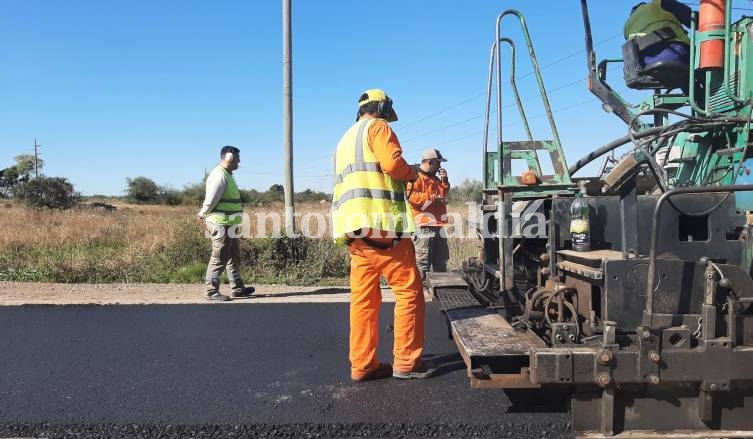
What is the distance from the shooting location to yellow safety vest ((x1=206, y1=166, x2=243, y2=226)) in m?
6.86

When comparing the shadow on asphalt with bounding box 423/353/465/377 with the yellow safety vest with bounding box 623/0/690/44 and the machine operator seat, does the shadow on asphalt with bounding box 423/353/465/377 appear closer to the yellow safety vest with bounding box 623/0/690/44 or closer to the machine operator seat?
the machine operator seat

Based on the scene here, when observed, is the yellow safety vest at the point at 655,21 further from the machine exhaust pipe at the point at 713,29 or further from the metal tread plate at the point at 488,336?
the metal tread plate at the point at 488,336

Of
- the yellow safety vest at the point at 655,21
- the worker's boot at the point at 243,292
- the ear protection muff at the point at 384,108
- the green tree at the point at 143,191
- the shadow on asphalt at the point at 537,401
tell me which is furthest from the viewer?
the green tree at the point at 143,191

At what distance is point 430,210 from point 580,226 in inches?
135

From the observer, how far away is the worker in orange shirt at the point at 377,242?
3674 mm

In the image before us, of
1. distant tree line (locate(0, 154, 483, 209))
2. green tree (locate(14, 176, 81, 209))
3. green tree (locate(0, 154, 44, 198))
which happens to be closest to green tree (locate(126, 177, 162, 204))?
distant tree line (locate(0, 154, 483, 209))

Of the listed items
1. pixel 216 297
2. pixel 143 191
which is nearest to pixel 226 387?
pixel 216 297

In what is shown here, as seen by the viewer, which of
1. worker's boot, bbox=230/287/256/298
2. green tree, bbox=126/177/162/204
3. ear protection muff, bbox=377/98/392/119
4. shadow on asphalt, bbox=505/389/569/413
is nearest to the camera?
shadow on asphalt, bbox=505/389/569/413

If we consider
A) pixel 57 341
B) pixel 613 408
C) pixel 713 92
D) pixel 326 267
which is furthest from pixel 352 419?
pixel 326 267

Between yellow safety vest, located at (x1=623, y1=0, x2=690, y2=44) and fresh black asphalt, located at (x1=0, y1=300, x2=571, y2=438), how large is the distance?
298 centimetres

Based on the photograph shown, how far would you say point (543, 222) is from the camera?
395 cm

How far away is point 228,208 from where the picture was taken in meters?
6.94

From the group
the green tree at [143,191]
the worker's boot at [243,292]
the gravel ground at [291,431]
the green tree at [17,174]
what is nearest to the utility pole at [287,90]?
the worker's boot at [243,292]

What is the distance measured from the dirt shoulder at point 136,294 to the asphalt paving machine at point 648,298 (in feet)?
10.8
